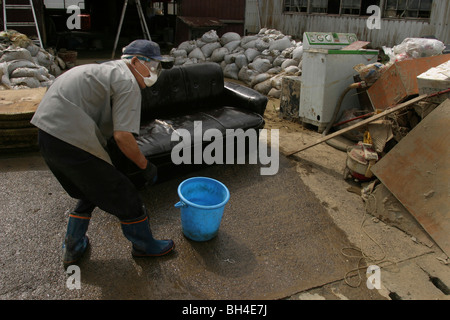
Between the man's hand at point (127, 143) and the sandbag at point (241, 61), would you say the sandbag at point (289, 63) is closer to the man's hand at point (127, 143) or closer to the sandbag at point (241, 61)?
the sandbag at point (241, 61)

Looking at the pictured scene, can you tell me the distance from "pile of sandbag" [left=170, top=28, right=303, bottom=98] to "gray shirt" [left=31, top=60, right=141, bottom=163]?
4.91m

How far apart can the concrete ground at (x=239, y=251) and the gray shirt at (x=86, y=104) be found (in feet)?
3.01

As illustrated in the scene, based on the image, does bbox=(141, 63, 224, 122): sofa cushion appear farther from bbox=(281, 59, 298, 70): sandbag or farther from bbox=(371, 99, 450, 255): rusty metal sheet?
bbox=(281, 59, 298, 70): sandbag

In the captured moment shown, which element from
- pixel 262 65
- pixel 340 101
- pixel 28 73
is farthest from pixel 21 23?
pixel 340 101

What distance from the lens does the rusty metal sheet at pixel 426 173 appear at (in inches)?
110

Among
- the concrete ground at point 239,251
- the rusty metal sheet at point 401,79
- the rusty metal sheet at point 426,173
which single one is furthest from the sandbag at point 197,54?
the rusty metal sheet at point 426,173

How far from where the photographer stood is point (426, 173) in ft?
9.65

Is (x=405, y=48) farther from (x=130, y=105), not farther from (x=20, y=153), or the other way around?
(x=20, y=153)

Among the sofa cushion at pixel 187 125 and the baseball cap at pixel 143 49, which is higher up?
the baseball cap at pixel 143 49

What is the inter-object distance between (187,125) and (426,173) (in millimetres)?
2241

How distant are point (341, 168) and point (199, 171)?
5.46ft

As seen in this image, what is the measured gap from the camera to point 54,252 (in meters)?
2.51

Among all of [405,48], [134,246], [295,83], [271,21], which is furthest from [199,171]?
[271,21]

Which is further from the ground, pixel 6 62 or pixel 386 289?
pixel 6 62
